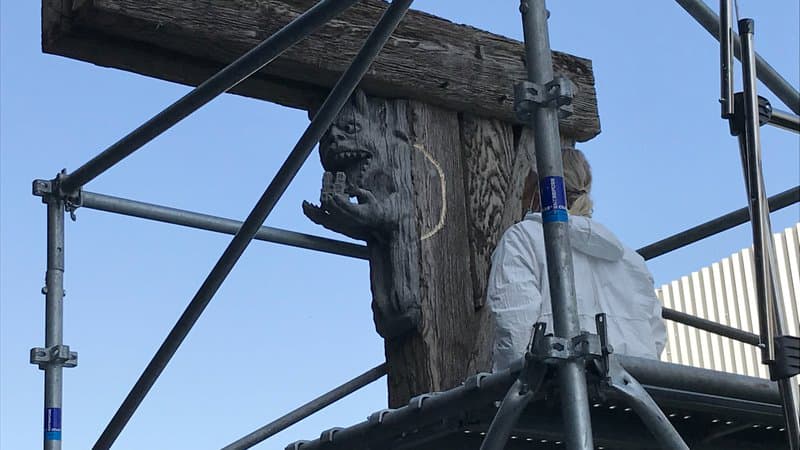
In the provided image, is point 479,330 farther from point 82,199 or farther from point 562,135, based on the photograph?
point 82,199

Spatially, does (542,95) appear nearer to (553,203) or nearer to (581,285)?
(553,203)

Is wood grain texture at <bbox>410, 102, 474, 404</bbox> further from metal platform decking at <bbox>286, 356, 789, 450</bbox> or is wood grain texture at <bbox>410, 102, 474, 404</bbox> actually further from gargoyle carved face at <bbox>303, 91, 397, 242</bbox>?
metal platform decking at <bbox>286, 356, 789, 450</bbox>

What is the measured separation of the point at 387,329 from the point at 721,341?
17.7 metres

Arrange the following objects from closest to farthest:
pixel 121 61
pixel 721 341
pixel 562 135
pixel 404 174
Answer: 1. pixel 121 61
2. pixel 404 174
3. pixel 562 135
4. pixel 721 341

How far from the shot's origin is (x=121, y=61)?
13.6ft

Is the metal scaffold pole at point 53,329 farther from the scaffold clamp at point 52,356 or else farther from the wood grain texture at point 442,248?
the wood grain texture at point 442,248

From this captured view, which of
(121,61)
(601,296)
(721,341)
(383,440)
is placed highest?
(721,341)

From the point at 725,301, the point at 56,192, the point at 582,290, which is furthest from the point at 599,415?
the point at 725,301

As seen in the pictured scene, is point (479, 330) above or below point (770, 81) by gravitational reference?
below

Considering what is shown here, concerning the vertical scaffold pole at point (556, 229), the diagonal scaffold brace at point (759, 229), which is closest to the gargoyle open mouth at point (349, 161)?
the vertical scaffold pole at point (556, 229)

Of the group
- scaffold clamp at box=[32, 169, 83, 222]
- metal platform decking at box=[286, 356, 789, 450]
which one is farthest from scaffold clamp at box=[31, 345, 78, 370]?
metal platform decking at box=[286, 356, 789, 450]

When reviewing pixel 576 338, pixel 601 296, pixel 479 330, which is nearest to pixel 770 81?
pixel 601 296

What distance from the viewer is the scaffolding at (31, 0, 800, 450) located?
2270mm

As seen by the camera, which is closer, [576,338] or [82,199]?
[576,338]
